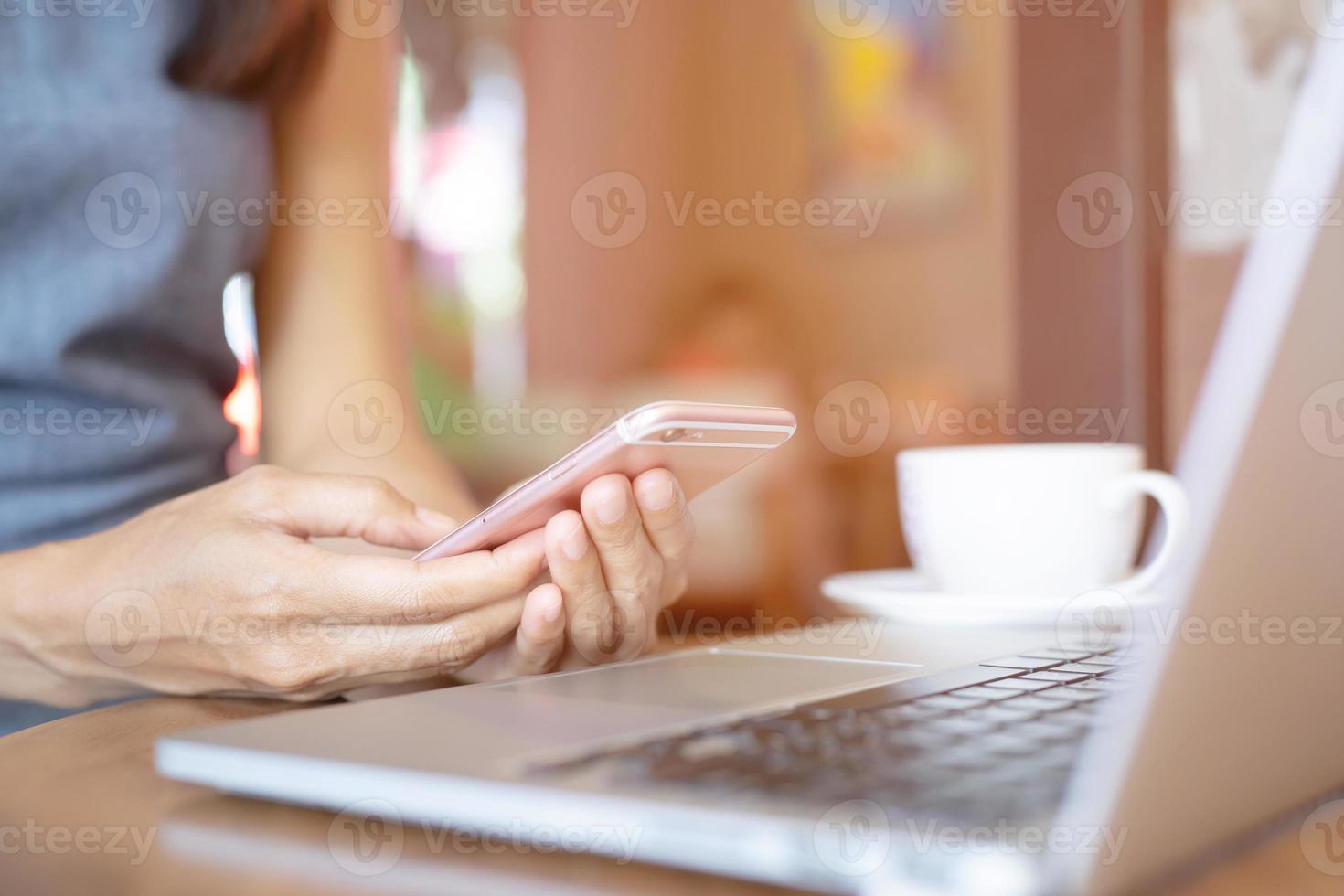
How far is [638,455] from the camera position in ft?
1.58

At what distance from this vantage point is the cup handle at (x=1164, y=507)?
26.1 inches

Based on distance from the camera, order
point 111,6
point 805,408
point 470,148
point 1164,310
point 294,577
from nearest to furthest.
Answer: point 294,577, point 111,6, point 1164,310, point 470,148, point 805,408

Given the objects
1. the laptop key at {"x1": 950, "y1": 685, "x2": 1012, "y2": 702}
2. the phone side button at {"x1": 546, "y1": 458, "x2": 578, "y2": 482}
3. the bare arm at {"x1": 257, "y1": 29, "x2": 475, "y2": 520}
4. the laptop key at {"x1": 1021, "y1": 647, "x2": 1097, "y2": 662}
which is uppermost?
the bare arm at {"x1": 257, "y1": 29, "x2": 475, "y2": 520}

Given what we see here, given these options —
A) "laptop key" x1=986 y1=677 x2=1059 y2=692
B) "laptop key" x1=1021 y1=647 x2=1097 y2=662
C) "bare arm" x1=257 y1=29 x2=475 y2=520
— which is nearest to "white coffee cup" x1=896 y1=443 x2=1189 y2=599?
"laptop key" x1=1021 y1=647 x2=1097 y2=662

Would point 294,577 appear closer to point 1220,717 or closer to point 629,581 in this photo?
point 629,581

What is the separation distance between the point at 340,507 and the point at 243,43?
15.7 inches

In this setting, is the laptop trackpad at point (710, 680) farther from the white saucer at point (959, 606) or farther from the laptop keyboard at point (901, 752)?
the white saucer at point (959, 606)

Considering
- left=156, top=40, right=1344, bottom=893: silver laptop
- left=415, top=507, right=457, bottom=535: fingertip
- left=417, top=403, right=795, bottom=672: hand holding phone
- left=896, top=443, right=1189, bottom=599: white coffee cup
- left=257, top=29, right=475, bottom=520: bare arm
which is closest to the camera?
left=156, top=40, right=1344, bottom=893: silver laptop

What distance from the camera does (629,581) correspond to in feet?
1.83

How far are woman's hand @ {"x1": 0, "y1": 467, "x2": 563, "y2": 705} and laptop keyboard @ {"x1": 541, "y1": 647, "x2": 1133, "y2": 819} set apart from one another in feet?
0.63

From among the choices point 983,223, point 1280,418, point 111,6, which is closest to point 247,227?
point 111,6

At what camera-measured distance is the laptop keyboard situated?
269 millimetres

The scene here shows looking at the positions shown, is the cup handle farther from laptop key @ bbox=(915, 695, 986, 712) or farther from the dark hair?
the dark hair

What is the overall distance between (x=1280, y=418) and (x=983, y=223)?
4.05 metres
